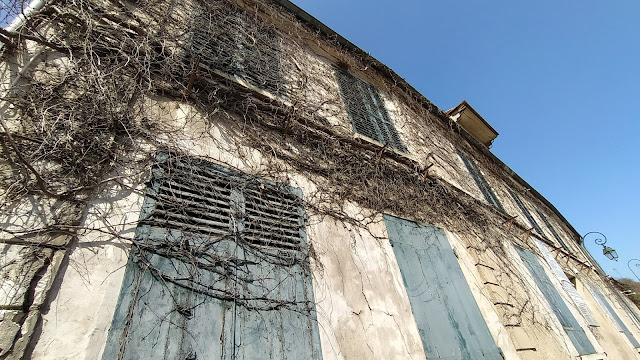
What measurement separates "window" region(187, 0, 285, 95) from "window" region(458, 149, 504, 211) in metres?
5.30

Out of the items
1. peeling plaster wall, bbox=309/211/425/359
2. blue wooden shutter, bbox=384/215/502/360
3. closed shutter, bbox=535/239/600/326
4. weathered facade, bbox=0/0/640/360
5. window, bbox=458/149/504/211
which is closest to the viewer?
weathered facade, bbox=0/0/640/360

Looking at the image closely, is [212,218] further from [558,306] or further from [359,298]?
[558,306]

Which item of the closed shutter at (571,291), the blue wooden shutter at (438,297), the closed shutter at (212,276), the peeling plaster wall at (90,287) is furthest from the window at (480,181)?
the peeling plaster wall at (90,287)

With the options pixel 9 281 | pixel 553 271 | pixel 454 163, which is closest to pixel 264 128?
pixel 9 281

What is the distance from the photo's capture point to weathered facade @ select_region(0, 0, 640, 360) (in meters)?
1.69

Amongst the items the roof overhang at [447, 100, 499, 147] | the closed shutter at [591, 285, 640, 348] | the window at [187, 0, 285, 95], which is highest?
the roof overhang at [447, 100, 499, 147]

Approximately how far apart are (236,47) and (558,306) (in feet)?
22.4

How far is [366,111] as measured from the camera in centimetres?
558

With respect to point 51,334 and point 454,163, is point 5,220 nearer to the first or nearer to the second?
point 51,334

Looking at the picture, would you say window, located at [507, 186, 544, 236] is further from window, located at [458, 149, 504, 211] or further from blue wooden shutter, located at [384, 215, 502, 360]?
blue wooden shutter, located at [384, 215, 502, 360]

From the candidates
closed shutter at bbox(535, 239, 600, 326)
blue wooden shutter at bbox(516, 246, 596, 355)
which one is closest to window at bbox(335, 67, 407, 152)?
blue wooden shutter at bbox(516, 246, 596, 355)

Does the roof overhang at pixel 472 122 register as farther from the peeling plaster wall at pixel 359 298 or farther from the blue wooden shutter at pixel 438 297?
the peeling plaster wall at pixel 359 298

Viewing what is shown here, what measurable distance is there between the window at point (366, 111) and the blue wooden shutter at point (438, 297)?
1839 mm

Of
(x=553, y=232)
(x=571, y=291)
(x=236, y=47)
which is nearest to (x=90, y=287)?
(x=236, y=47)
